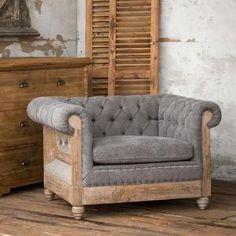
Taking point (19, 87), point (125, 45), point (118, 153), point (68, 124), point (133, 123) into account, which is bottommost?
point (118, 153)

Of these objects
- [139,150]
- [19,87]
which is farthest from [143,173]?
[19,87]

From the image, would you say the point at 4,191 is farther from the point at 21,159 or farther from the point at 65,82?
the point at 65,82

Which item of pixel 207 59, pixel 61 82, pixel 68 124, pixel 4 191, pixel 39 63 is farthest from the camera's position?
pixel 207 59

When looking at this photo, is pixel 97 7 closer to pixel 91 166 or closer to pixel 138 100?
pixel 138 100

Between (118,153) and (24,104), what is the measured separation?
1148 millimetres

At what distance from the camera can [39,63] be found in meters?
5.30

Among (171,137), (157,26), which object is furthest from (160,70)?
(171,137)

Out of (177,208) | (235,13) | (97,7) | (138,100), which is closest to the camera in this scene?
(177,208)

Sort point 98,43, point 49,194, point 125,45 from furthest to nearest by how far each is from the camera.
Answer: point 98,43 → point 125,45 → point 49,194

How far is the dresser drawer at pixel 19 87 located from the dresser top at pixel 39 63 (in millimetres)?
47

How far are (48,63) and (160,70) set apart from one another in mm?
1176

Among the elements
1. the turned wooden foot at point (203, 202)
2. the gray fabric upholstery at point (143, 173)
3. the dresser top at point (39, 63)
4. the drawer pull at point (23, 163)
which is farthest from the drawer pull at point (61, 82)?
the turned wooden foot at point (203, 202)

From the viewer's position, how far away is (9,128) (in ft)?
17.1

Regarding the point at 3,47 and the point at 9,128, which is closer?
the point at 9,128
